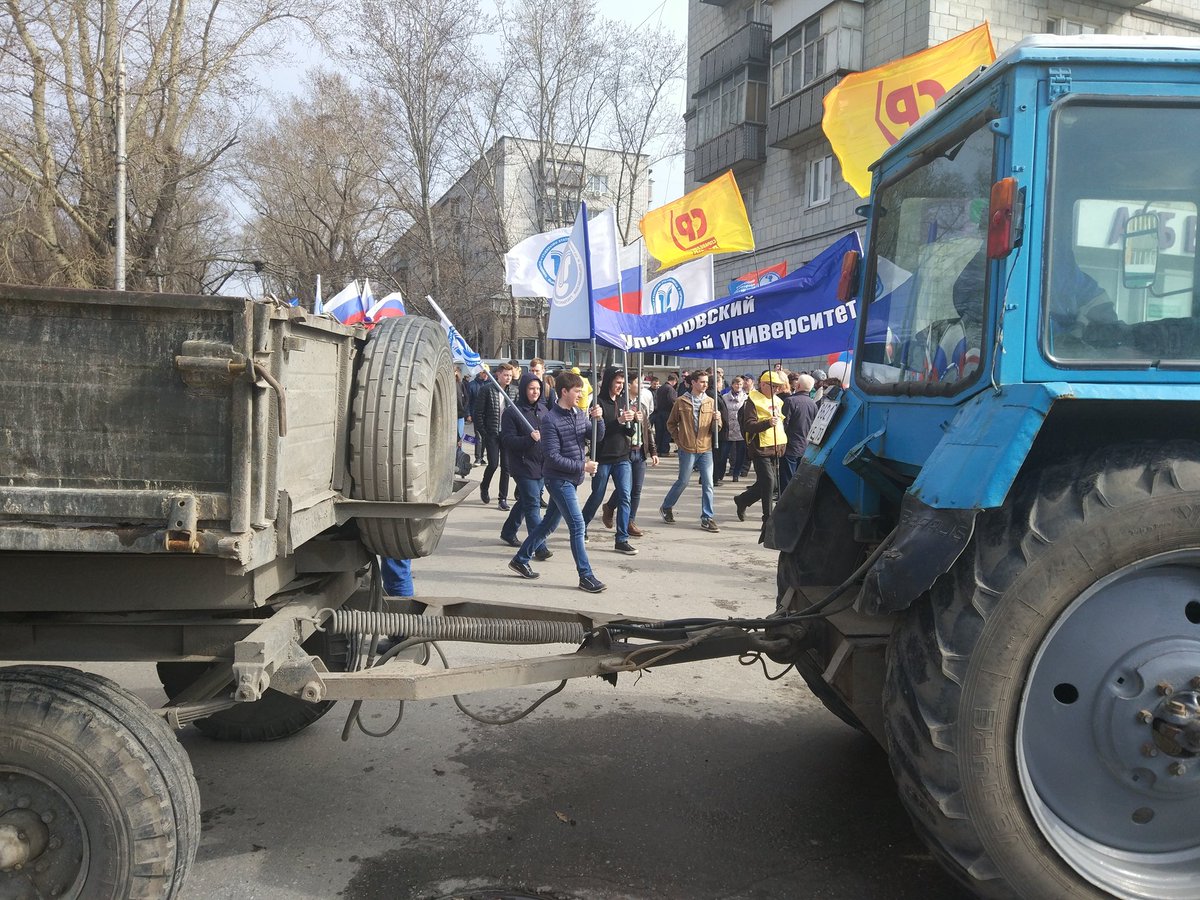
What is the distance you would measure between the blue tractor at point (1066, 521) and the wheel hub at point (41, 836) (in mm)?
2406

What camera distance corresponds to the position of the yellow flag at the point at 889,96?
A: 7.47 metres

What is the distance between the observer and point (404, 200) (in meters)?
33.0

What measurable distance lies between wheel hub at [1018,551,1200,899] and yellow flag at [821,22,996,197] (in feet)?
17.9

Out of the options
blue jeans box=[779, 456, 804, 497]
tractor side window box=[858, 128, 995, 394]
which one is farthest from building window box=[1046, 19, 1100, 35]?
tractor side window box=[858, 128, 995, 394]

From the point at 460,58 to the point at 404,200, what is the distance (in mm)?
5773

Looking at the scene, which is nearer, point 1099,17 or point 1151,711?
point 1151,711

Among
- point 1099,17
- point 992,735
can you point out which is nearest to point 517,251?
point 992,735

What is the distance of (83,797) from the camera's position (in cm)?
231

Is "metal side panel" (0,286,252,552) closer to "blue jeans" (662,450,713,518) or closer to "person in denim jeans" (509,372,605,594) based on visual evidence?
"person in denim jeans" (509,372,605,594)

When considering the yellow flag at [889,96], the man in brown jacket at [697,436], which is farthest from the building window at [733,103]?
the yellow flag at [889,96]

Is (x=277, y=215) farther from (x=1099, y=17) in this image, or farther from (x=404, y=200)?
(x=1099, y=17)

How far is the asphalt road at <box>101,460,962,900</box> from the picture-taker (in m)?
2.96

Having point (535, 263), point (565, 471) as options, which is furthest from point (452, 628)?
point (535, 263)

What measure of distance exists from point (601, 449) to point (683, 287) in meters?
3.09
